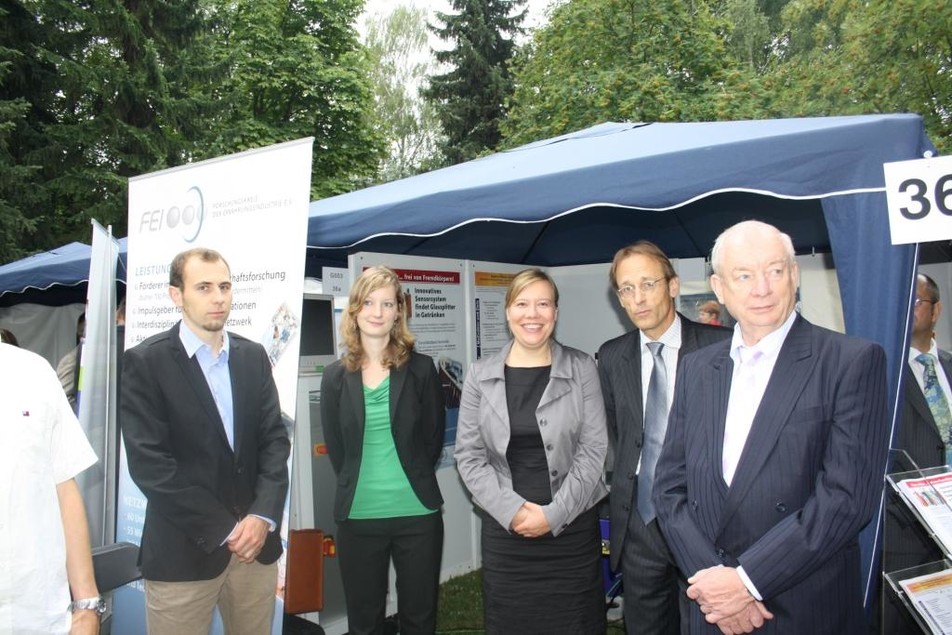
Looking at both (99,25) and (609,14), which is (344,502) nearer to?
(99,25)

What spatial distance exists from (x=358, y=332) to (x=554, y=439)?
0.96 meters

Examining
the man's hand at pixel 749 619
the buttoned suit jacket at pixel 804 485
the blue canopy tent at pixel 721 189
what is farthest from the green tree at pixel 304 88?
the man's hand at pixel 749 619

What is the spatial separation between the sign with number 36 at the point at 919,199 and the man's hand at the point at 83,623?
2408 mm

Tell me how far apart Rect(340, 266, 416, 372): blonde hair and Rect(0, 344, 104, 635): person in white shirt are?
1.28 meters

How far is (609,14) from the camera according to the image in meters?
14.3

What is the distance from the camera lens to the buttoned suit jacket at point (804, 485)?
1.67 metres

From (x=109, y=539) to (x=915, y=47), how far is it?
11.2m

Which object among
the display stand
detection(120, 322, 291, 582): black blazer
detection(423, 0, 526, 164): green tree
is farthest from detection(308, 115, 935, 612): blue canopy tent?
detection(423, 0, 526, 164): green tree

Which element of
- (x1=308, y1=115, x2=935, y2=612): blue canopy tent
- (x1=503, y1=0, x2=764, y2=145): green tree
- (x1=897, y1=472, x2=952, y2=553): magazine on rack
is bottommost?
(x1=897, y1=472, x2=952, y2=553): magazine on rack

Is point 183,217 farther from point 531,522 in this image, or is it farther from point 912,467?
point 912,467

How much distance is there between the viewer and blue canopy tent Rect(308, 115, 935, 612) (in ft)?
7.11

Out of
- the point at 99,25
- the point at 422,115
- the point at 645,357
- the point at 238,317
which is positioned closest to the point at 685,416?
the point at 645,357

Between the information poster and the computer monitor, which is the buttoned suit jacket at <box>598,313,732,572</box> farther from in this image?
the computer monitor

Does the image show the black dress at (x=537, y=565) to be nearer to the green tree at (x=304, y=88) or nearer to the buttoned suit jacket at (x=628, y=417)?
the buttoned suit jacket at (x=628, y=417)
